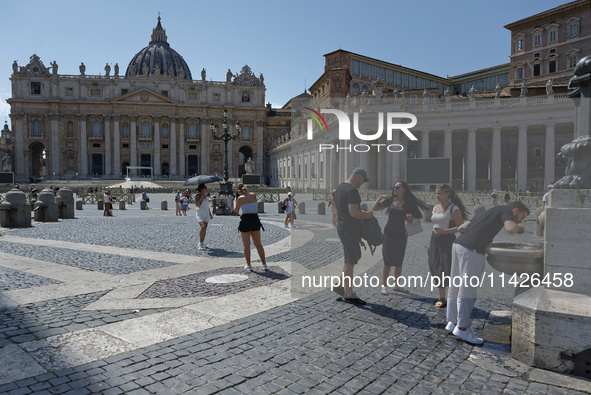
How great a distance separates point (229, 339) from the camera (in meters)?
4.64

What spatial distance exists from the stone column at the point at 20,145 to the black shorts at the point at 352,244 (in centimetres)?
9141

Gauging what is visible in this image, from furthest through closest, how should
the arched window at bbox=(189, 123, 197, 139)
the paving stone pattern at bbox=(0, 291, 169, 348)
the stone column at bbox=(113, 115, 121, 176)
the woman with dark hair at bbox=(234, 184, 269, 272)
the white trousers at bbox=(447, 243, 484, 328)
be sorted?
the arched window at bbox=(189, 123, 197, 139) < the stone column at bbox=(113, 115, 121, 176) < the woman with dark hair at bbox=(234, 184, 269, 272) < the paving stone pattern at bbox=(0, 291, 169, 348) < the white trousers at bbox=(447, 243, 484, 328)

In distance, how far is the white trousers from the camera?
449cm

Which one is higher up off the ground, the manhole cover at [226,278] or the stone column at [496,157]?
the stone column at [496,157]

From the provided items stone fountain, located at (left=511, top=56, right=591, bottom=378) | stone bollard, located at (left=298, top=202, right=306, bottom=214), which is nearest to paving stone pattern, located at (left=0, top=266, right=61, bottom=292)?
stone fountain, located at (left=511, top=56, right=591, bottom=378)

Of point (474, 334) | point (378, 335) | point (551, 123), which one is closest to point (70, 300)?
point (378, 335)

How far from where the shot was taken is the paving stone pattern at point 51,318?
4.71 metres

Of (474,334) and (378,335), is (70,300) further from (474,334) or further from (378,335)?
(474,334)

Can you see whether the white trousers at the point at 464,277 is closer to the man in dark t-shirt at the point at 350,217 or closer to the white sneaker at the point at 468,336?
the white sneaker at the point at 468,336

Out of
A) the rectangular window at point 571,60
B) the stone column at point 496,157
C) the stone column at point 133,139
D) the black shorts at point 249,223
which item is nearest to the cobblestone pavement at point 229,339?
the black shorts at point 249,223

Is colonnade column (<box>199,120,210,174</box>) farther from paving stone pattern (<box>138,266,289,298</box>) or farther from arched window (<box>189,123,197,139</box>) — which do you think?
paving stone pattern (<box>138,266,289,298</box>)

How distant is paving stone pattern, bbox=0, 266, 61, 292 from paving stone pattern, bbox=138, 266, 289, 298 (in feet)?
6.43

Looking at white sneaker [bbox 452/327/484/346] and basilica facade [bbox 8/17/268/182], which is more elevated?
basilica facade [bbox 8/17/268/182]

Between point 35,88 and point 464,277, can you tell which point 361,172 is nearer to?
point 464,277
